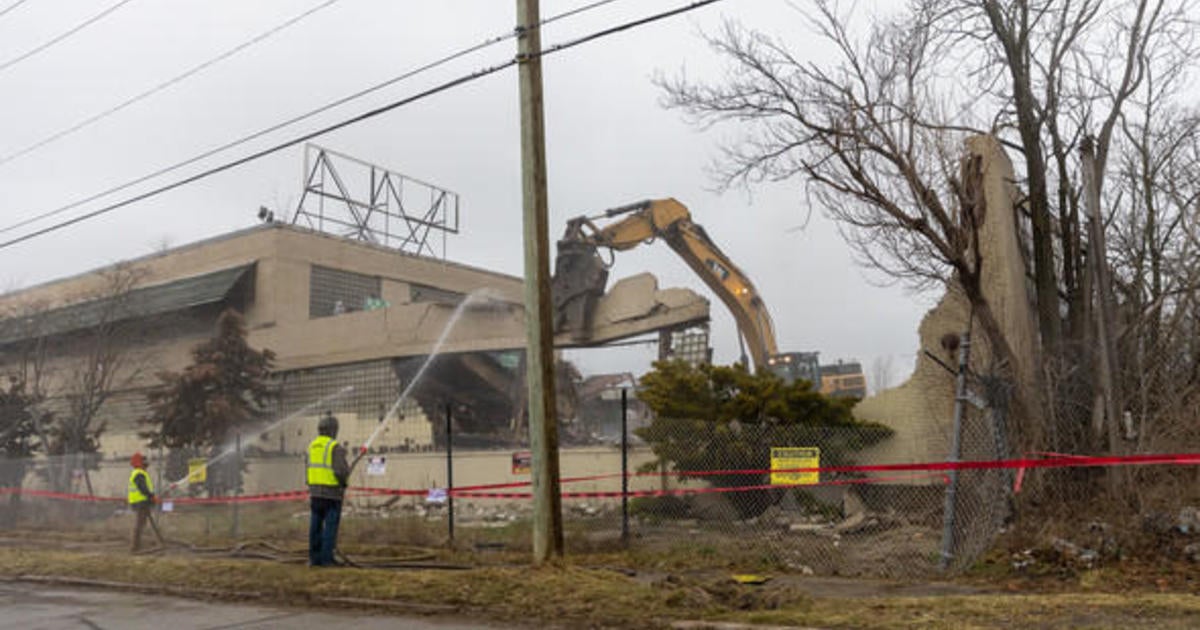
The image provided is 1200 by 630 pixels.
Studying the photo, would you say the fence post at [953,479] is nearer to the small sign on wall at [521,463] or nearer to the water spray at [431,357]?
the small sign on wall at [521,463]

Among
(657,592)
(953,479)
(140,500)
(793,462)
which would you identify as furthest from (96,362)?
(953,479)

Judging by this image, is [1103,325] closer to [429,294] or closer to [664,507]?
[664,507]

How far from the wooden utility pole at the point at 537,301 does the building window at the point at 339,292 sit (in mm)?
25814

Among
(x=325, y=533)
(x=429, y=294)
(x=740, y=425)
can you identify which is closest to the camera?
(x=325, y=533)

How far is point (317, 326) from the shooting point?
33.3 m

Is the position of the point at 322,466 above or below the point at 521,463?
above

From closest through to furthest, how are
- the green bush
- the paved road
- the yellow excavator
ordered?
the paved road < the green bush < the yellow excavator

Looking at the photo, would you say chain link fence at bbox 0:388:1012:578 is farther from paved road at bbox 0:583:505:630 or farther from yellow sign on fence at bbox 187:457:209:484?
paved road at bbox 0:583:505:630

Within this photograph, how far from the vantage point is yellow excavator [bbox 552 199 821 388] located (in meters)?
23.4

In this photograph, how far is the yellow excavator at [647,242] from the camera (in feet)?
76.8

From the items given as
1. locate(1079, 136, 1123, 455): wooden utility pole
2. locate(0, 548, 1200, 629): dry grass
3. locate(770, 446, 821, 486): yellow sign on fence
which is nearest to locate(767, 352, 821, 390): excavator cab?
locate(770, 446, 821, 486): yellow sign on fence

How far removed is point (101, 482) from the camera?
97.1ft

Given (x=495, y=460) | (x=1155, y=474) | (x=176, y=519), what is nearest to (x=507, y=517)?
(x=495, y=460)

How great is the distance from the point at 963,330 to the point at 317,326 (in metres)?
23.9
